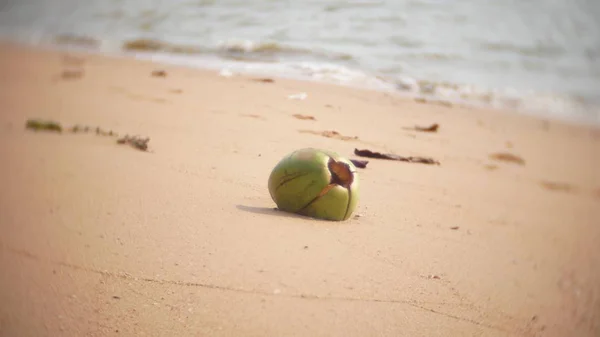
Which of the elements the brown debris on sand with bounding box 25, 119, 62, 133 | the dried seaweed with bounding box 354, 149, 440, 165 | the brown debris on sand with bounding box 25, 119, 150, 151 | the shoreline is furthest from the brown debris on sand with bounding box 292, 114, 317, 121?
the shoreline

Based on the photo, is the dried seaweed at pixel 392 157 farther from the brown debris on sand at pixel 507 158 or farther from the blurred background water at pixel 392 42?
A: the blurred background water at pixel 392 42

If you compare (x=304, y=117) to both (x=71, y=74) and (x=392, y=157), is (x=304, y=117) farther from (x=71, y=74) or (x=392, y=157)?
(x=71, y=74)

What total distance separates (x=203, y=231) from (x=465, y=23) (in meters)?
Result: 10.2

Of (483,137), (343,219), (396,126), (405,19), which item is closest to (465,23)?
(405,19)

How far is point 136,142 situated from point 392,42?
714 cm

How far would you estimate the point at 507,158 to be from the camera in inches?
207

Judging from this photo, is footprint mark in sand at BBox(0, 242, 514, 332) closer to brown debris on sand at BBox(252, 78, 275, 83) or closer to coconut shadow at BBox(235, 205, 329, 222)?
coconut shadow at BBox(235, 205, 329, 222)

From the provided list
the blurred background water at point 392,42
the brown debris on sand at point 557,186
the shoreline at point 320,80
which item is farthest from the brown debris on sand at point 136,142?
the blurred background water at point 392,42

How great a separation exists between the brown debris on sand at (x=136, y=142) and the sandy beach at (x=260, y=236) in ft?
0.16

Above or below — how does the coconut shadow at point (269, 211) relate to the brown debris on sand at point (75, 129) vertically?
above

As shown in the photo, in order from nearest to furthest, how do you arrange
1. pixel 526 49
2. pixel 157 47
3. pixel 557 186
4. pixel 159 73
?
pixel 557 186, pixel 159 73, pixel 157 47, pixel 526 49

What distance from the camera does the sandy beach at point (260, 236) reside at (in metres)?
1.64

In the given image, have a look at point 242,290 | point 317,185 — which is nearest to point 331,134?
point 317,185

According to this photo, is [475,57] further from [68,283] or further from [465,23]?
[68,283]
